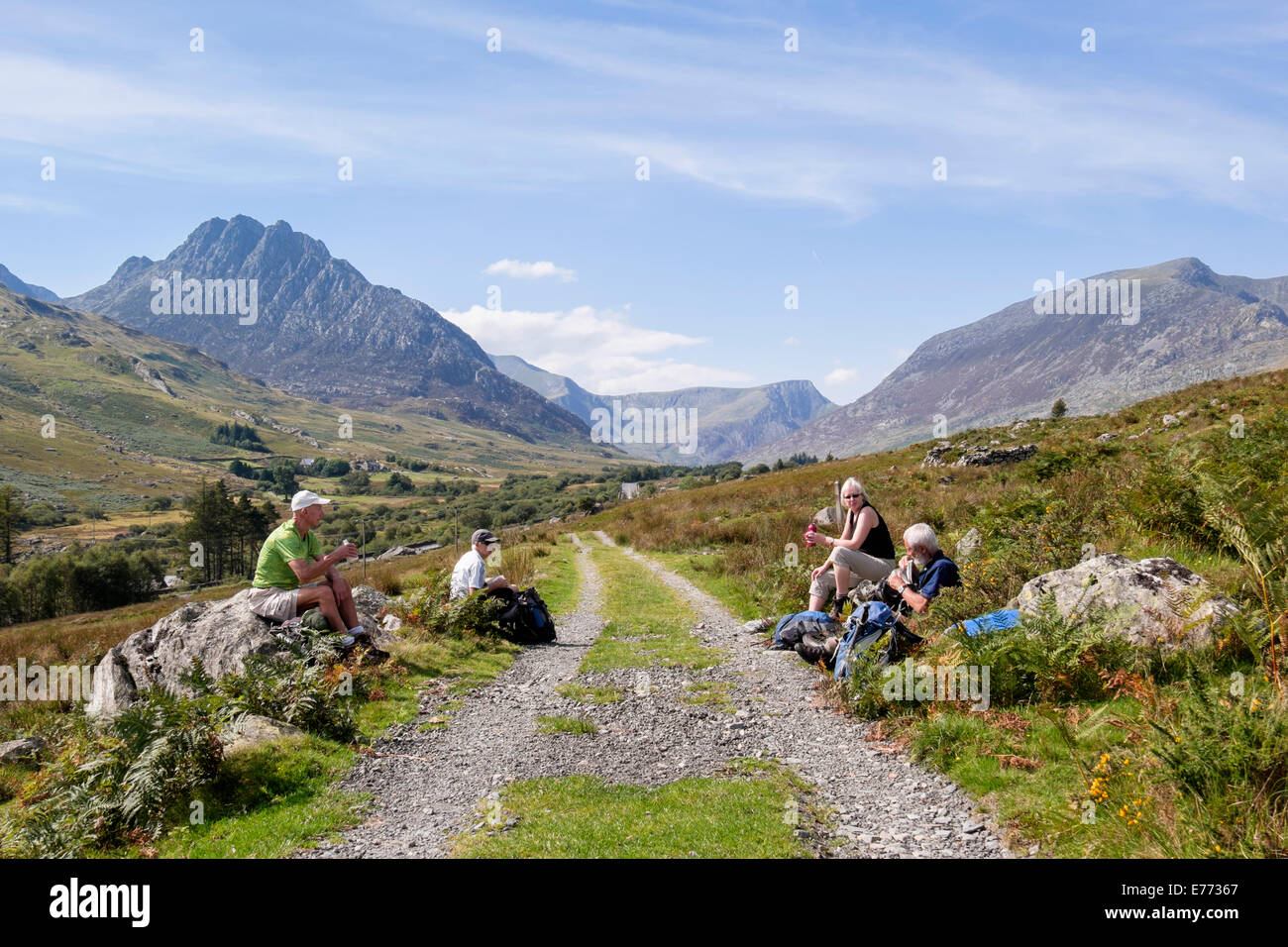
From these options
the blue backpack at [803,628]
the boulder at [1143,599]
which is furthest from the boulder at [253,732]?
the boulder at [1143,599]

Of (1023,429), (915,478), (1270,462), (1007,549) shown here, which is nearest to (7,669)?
(1007,549)

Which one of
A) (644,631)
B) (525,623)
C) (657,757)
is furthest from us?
(644,631)

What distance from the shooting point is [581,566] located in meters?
26.2

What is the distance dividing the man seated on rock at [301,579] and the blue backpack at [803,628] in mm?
6322

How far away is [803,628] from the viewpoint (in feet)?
36.1

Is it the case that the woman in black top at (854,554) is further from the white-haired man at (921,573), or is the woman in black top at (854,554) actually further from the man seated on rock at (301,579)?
the man seated on rock at (301,579)

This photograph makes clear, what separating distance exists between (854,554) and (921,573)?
55.7 inches

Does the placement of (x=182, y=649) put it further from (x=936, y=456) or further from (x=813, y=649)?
(x=936, y=456)

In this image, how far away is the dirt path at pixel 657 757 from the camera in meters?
5.45

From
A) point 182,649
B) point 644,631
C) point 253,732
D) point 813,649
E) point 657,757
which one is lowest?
point 644,631

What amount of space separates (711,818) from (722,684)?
14.6 ft

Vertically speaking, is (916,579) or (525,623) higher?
(916,579)

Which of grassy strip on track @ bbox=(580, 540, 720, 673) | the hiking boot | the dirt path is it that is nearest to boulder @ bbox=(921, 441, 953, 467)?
grassy strip on track @ bbox=(580, 540, 720, 673)

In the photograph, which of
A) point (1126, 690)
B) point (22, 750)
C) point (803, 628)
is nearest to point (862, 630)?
point (803, 628)
